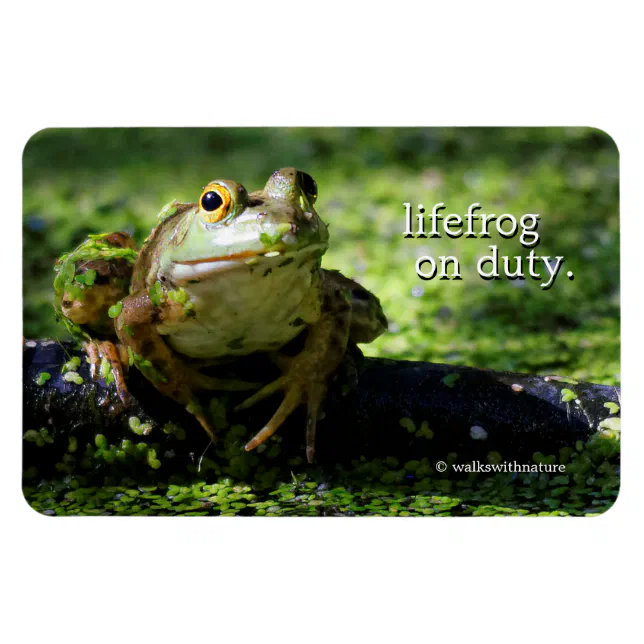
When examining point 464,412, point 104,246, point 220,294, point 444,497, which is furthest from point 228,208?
point 444,497

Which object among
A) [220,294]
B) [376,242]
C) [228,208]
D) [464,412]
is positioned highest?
[376,242]

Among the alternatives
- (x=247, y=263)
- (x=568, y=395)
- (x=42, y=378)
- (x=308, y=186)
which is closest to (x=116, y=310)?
(x=42, y=378)

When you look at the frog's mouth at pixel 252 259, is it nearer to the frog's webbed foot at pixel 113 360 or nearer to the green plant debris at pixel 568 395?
the frog's webbed foot at pixel 113 360

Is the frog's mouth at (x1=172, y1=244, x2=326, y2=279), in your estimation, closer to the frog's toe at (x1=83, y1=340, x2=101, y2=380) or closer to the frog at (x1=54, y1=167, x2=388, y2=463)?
the frog at (x1=54, y1=167, x2=388, y2=463)

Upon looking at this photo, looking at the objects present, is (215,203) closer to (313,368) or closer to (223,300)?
(223,300)

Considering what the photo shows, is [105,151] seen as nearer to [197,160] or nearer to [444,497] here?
[197,160]

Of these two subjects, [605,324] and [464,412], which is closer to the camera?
[464,412]
